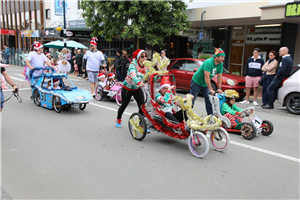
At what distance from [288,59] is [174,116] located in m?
5.52

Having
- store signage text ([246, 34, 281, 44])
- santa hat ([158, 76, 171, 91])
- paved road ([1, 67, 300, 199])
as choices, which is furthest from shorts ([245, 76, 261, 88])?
santa hat ([158, 76, 171, 91])

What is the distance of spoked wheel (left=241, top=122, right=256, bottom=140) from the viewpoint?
18.2ft

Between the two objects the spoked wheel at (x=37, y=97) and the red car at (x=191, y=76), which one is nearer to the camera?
the spoked wheel at (x=37, y=97)

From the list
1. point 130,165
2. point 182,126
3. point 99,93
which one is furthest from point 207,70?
point 99,93

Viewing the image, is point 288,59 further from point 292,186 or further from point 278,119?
point 292,186

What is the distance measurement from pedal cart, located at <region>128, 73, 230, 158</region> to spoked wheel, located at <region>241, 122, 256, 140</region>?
95cm

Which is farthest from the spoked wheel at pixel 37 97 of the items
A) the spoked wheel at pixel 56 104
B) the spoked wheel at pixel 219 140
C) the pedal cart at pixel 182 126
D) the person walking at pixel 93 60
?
the spoked wheel at pixel 219 140

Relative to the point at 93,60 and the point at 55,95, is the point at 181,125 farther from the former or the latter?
the point at 93,60

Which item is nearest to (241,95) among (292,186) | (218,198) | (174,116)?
(174,116)

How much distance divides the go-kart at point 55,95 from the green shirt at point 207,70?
10.4ft

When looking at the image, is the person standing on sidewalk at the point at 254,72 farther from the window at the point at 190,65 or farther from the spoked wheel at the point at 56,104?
the spoked wheel at the point at 56,104

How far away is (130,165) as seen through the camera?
4.26 meters

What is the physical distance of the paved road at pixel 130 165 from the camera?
349 centimetres

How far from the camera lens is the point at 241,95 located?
1091 cm
